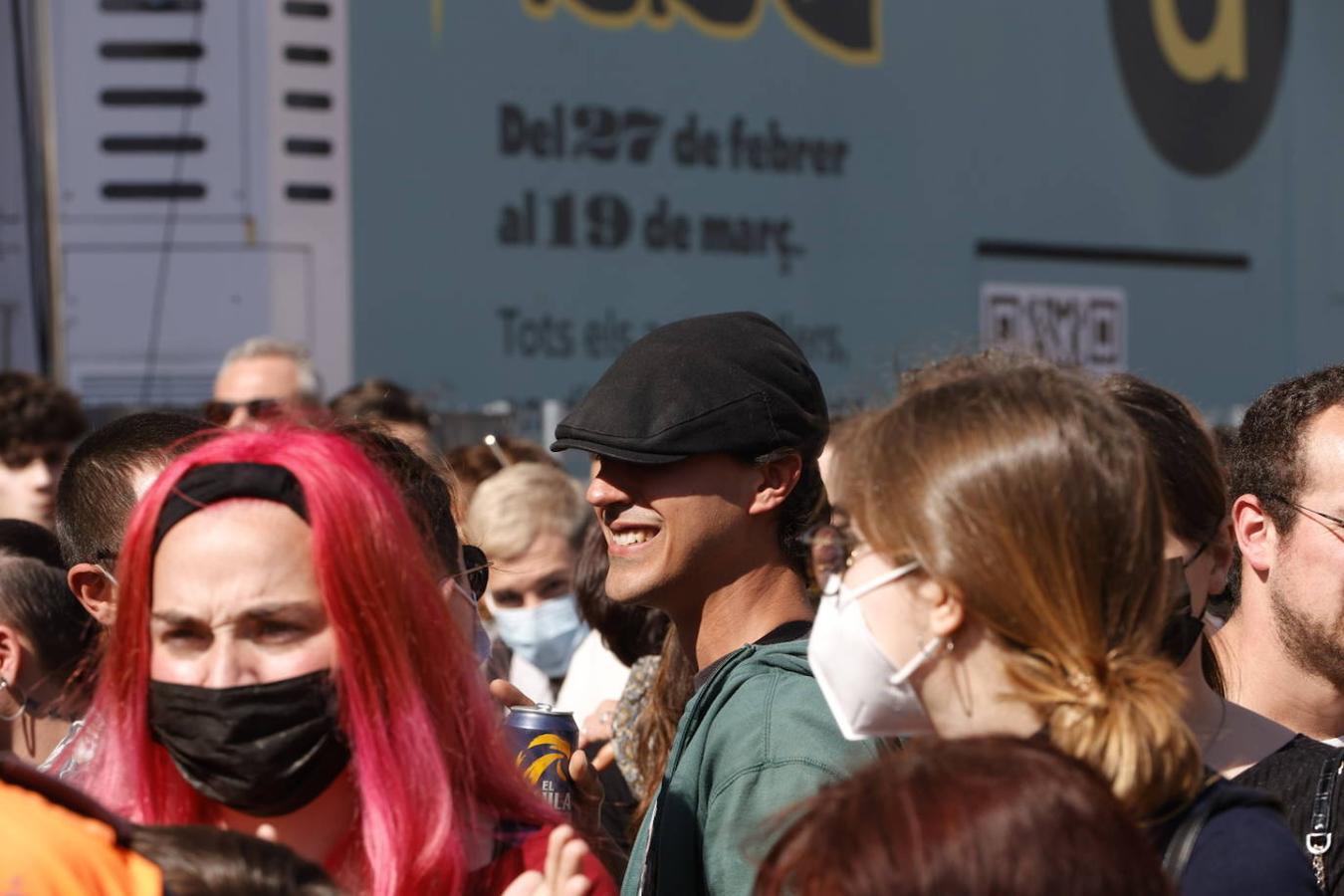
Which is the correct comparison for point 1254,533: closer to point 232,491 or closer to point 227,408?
point 232,491

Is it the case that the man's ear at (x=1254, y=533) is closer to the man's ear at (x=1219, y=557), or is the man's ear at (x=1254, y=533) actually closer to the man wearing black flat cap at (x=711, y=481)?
the man's ear at (x=1219, y=557)

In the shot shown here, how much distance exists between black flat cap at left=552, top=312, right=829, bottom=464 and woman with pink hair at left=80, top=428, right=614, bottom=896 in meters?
0.58

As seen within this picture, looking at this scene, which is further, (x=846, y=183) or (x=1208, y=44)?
(x=1208, y=44)

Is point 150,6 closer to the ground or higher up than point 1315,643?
higher up

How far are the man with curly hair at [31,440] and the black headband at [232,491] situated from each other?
3.98 metres

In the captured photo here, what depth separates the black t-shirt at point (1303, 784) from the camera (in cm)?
249

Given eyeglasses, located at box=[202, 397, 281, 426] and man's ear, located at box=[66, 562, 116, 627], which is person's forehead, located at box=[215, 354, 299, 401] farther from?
man's ear, located at box=[66, 562, 116, 627]

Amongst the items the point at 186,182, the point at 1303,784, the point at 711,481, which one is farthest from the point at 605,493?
the point at 186,182

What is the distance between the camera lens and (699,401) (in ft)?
8.84

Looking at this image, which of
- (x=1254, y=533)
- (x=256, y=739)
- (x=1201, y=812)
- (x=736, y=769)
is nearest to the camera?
(x=1201, y=812)

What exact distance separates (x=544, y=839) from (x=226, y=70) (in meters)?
5.21

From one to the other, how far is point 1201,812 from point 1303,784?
0.78 meters

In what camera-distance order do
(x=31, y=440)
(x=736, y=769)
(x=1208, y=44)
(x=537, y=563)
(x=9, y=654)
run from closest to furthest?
(x=736, y=769)
(x=9, y=654)
(x=537, y=563)
(x=31, y=440)
(x=1208, y=44)

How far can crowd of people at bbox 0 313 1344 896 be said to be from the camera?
4.72 feet
